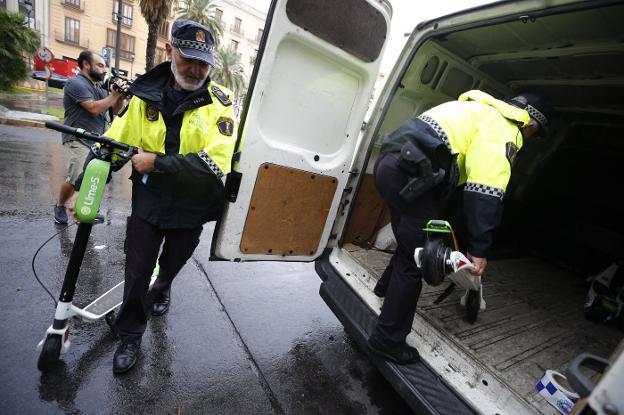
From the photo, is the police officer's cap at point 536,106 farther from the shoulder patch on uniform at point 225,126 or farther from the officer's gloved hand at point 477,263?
the shoulder patch on uniform at point 225,126

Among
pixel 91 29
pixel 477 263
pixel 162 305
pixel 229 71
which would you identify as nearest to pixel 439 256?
pixel 477 263

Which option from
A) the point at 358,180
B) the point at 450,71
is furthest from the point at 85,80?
the point at 450,71

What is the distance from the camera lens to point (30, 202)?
401 cm

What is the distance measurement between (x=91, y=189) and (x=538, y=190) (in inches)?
217

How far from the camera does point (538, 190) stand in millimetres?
4910

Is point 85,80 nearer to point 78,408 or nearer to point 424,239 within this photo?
point 78,408

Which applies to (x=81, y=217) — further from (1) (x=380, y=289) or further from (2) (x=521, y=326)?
(2) (x=521, y=326)

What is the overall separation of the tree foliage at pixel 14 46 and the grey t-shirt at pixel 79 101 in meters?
12.7

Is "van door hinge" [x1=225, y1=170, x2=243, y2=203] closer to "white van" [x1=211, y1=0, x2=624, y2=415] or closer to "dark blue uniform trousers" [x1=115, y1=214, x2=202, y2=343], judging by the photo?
"white van" [x1=211, y1=0, x2=624, y2=415]

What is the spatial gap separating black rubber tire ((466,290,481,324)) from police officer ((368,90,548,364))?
0.79 m

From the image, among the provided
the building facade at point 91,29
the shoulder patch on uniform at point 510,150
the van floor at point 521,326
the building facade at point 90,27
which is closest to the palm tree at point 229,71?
the building facade at point 90,27

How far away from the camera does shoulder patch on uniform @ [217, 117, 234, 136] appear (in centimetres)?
192

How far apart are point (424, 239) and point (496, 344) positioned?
115cm

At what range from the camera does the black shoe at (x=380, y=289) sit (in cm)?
255
